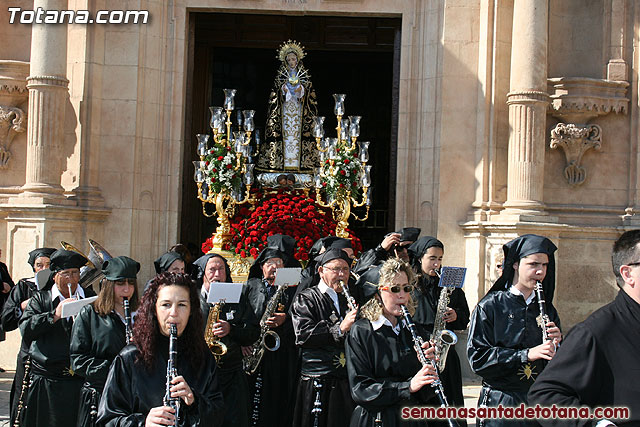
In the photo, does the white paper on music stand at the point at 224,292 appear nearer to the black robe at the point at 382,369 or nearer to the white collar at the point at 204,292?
Answer: the white collar at the point at 204,292

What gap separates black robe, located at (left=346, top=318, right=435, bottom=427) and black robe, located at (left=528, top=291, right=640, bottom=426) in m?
1.74

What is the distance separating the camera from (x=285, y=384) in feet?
29.8

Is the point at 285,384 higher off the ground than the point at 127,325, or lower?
lower

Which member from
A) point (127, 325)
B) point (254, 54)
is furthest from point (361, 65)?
point (127, 325)

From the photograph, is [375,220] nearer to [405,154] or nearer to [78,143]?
[405,154]

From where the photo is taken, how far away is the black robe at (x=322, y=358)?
24.6ft

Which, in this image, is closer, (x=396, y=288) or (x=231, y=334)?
(x=396, y=288)

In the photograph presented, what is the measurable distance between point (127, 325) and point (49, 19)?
25.3ft

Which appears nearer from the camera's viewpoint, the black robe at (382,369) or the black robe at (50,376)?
the black robe at (382,369)

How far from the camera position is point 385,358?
5.68m

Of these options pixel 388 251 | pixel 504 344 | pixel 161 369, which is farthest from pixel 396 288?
pixel 388 251

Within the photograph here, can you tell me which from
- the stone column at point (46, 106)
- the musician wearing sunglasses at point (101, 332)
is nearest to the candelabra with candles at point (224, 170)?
the stone column at point (46, 106)

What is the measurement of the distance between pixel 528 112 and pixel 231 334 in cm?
654

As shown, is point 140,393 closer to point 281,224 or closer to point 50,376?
point 50,376
